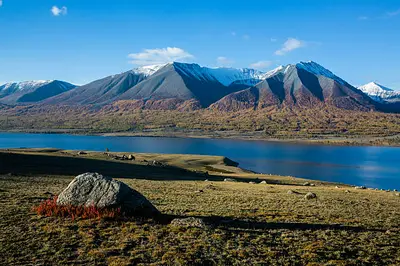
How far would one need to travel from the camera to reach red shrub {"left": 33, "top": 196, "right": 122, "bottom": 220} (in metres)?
18.5

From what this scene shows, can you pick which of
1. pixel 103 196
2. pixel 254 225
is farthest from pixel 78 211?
pixel 254 225

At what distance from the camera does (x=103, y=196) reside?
63.6ft

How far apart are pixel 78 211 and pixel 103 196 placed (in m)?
1.47

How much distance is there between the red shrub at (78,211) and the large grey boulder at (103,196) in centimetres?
30

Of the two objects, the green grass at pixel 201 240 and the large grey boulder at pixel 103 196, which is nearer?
the green grass at pixel 201 240

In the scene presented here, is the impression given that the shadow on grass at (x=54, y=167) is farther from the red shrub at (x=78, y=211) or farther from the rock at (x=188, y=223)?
the rock at (x=188, y=223)

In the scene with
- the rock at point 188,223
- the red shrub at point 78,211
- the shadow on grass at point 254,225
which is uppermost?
the red shrub at point 78,211

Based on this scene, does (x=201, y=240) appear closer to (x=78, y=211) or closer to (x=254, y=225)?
(x=254, y=225)

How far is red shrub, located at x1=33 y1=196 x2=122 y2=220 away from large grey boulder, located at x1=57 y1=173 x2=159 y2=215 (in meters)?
0.30

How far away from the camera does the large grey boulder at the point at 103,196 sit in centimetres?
1916

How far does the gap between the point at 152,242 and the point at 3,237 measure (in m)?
6.41

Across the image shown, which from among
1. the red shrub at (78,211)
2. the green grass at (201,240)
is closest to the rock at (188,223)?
the green grass at (201,240)

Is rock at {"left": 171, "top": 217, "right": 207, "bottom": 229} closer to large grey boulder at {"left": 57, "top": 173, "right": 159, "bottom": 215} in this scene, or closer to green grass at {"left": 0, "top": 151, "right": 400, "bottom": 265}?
green grass at {"left": 0, "top": 151, "right": 400, "bottom": 265}

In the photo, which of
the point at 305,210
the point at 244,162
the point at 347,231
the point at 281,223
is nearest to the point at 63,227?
the point at 281,223
